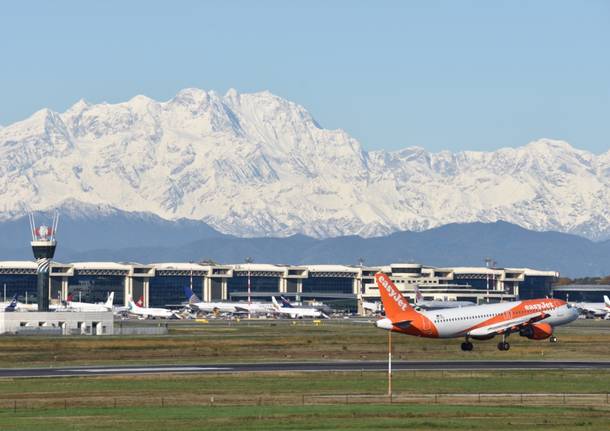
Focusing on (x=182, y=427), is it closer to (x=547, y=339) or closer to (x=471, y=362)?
(x=471, y=362)

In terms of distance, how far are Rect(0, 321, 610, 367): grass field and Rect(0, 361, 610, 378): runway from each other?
6.79 metres

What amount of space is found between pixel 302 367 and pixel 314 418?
39836 millimetres

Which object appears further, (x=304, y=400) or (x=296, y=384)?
(x=296, y=384)

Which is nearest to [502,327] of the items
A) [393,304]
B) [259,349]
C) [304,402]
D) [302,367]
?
[393,304]

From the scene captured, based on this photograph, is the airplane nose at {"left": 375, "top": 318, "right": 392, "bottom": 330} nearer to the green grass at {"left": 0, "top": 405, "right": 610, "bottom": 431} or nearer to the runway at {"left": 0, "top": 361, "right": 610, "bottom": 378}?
the runway at {"left": 0, "top": 361, "right": 610, "bottom": 378}

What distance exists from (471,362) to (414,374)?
16.2 m

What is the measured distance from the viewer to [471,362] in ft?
426

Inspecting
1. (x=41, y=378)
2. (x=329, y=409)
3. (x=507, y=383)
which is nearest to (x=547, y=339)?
(x=507, y=383)

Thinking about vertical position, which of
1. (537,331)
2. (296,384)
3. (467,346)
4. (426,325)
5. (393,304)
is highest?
(393,304)

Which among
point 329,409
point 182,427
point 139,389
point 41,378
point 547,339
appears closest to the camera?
point 182,427

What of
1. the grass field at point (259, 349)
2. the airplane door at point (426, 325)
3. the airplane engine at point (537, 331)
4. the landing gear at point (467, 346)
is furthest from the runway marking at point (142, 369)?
the airplane engine at point (537, 331)

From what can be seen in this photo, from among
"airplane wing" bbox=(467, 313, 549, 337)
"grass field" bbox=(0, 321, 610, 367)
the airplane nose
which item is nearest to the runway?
"grass field" bbox=(0, 321, 610, 367)

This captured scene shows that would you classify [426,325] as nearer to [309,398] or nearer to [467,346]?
[467,346]

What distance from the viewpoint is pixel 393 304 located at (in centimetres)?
14425
